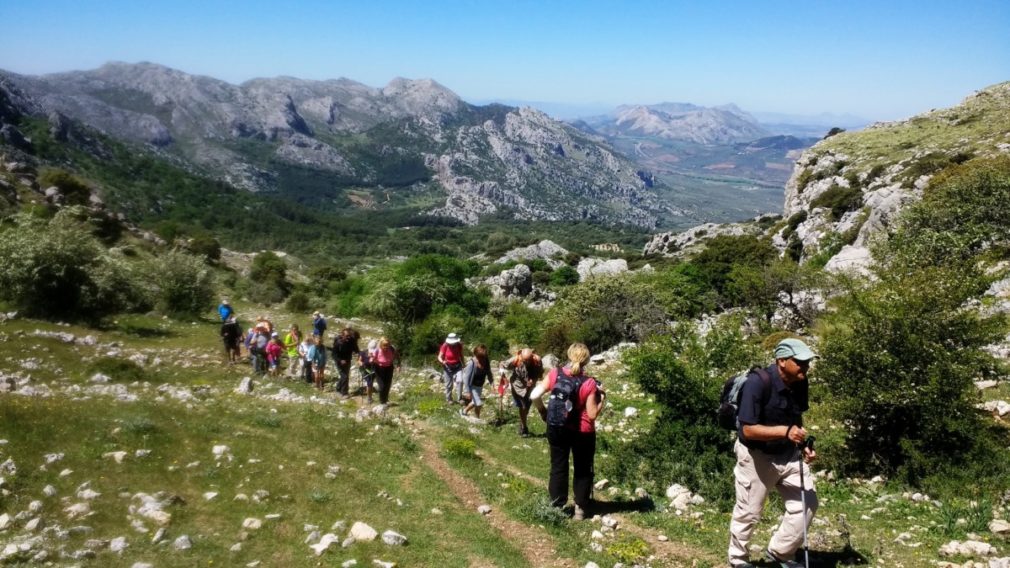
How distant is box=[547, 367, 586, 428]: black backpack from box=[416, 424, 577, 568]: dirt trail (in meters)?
1.67

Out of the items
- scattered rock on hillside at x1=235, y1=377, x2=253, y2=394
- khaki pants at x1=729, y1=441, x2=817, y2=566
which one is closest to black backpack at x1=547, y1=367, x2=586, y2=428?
khaki pants at x1=729, y1=441, x2=817, y2=566

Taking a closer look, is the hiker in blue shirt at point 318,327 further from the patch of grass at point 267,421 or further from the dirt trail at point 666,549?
the dirt trail at point 666,549

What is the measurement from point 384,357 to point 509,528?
9.18 m

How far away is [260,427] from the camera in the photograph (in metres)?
12.4

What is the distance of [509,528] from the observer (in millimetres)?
8711

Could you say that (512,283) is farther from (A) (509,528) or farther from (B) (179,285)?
(A) (509,528)

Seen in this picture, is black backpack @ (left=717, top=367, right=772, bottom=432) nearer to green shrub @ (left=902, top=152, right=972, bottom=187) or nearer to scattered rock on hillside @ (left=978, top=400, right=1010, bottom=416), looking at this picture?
scattered rock on hillside @ (left=978, top=400, right=1010, bottom=416)

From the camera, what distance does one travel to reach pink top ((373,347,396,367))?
16.9 m

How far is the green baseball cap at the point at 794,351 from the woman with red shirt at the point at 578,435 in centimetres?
280

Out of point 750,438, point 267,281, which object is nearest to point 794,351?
point 750,438

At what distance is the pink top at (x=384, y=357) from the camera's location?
55.6 ft

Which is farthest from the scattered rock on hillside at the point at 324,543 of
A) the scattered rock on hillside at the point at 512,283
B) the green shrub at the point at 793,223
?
the green shrub at the point at 793,223

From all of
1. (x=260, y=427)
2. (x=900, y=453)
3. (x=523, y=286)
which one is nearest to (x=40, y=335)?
(x=260, y=427)

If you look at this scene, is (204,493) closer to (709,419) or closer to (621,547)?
(621,547)
